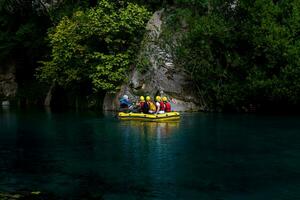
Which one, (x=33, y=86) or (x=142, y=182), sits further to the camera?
(x=33, y=86)

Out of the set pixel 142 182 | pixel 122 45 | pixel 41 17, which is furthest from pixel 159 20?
pixel 142 182

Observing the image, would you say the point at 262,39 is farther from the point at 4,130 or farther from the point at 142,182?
the point at 142,182

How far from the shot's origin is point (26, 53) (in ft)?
194

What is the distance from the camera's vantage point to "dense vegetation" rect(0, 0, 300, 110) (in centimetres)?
3747

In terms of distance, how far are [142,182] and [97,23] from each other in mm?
27308

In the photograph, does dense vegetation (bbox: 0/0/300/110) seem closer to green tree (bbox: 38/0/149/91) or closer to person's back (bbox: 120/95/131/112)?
green tree (bbox: 38/0/149/91)

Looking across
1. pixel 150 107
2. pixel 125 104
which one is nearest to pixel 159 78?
pixel 125 104

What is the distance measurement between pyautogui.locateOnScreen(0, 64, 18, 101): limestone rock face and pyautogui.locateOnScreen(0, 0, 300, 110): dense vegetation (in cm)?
Answer: 990

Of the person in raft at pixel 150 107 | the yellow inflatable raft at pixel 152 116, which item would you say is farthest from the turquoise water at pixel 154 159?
the person in raft at pixel 150 107

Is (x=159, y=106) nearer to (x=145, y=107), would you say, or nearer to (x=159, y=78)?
Answer: (x=145, y=107)

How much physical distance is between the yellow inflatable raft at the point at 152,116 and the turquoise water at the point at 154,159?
113 centimetres

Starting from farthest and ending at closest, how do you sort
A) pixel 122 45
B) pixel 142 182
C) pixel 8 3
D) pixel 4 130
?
pixel 8 3 < pixel 122 45 < pixel 4 130 < pixel 142 182

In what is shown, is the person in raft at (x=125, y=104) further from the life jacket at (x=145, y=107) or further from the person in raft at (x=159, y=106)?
the person in raft at (x=159, y=106)

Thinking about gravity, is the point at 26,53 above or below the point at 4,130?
above
